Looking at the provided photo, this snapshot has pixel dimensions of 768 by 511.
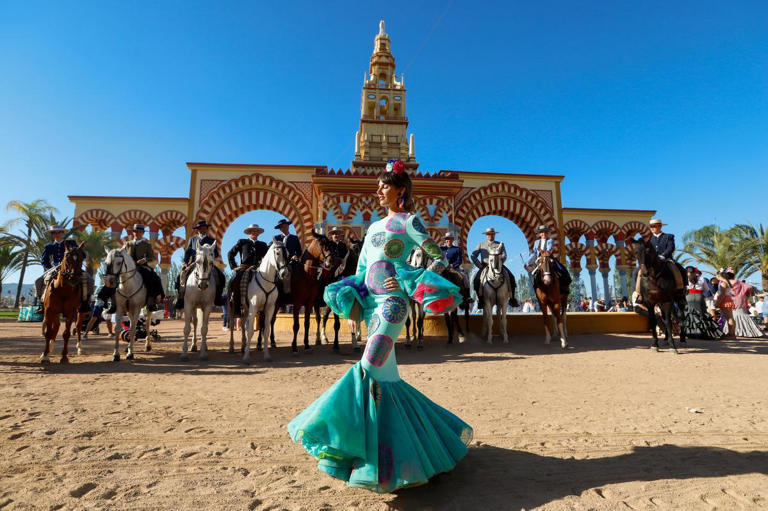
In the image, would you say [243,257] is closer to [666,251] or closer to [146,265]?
[146,265]

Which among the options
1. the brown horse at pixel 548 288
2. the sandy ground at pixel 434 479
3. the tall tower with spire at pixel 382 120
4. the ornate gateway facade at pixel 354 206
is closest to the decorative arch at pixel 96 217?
the ornate gateway facade at pixel 354 206

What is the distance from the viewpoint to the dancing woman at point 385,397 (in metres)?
2.07

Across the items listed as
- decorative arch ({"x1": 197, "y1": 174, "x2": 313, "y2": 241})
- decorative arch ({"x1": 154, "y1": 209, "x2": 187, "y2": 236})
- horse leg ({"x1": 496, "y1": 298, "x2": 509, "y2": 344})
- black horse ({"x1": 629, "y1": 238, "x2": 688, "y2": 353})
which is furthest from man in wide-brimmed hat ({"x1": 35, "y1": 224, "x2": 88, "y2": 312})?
decorative arch ({"x1": 154, "y1": 209, "x2": 187, "y2": 236})

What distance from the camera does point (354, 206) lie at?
16.2 metres

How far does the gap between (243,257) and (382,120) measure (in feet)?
65.2

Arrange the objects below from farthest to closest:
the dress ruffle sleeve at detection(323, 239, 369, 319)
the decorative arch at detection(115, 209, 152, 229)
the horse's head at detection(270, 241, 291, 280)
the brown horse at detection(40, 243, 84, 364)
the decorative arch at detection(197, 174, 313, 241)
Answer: the decorative arch at detection(115, 209, 152, 229)
the decorative arch at detection(197, 174, 313, 241)
the horse's head at detection(270, 241, 291, 280)
the brown horse at detection(40, 243, 84, 364)
the dress ruffle sleeve at detection(323, 239, 369, 319)

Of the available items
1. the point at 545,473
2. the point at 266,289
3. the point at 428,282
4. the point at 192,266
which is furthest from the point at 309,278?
the point at 545,473

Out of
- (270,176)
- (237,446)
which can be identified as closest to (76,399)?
(237,446)

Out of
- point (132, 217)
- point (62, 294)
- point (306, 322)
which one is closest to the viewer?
point (62, 294)

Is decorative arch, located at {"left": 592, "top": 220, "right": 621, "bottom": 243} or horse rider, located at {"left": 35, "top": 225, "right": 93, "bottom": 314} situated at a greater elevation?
decorative arch, located at {"left": 592, "top": 220, "right": 621, "bottom": 243}

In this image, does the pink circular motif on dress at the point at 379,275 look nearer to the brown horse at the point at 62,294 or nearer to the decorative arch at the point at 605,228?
the brown horse at the point at 62,294

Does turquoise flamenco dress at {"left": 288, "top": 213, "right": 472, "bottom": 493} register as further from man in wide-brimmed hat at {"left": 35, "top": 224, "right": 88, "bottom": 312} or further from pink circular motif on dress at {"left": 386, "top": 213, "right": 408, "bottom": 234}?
man in wide-brimmed hat at {"left": 35, "top": 224, "right": 88, "bottom": 312}

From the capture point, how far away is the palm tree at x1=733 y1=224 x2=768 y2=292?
20.7 meters

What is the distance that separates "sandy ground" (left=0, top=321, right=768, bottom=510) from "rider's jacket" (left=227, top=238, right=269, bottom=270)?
2.36 metres
